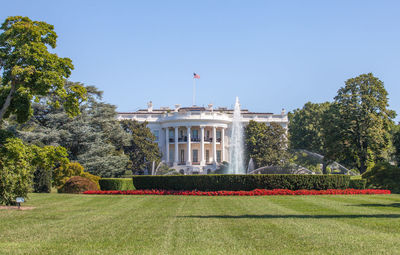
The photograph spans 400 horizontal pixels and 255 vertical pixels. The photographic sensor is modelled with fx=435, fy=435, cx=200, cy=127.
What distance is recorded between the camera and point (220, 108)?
7975 cm

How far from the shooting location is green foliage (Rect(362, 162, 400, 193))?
31578 millimetres

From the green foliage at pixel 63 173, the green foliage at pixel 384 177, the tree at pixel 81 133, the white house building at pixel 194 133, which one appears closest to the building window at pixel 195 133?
the white house building at pixel 194 133

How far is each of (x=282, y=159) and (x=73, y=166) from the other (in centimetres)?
3292

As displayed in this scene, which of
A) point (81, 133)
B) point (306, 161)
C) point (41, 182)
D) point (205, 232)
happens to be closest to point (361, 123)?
point (306, 161)

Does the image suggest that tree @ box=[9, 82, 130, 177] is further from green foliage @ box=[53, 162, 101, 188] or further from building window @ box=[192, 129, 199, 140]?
building window @ box=[192, 129, 199, 140]

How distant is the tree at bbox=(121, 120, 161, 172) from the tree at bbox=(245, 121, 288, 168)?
13232mm

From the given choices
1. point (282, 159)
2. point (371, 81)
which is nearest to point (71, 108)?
point (371, 81)

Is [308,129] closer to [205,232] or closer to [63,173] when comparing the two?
[63,173]

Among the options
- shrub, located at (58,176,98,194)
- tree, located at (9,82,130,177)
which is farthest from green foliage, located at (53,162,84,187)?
tree, located at (9,82,130,177)

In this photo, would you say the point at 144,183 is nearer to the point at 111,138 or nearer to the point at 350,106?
the point at 111,138

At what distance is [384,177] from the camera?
107ft

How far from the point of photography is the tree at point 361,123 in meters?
44.0

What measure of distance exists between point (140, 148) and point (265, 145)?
56.4 feet

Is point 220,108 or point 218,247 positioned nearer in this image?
point 218,247
